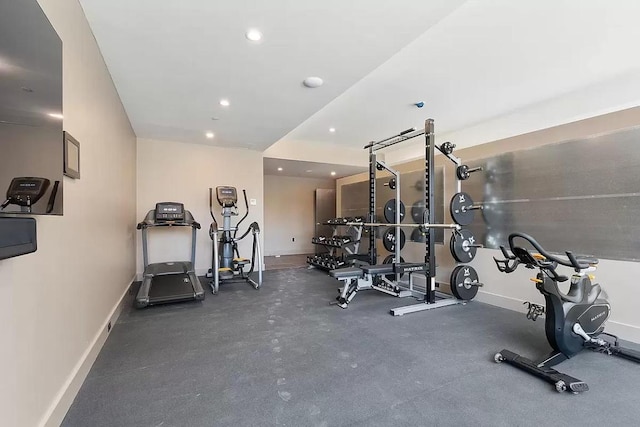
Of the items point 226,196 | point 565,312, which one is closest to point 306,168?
point 226,196

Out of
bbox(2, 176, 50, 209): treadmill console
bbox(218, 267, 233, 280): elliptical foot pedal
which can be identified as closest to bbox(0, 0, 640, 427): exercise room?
bbox(2, 176, 50, 209): treadmill console

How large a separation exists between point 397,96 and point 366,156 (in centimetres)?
336

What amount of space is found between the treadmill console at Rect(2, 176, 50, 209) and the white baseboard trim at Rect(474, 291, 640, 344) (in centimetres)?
455

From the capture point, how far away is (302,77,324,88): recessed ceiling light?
3.02m

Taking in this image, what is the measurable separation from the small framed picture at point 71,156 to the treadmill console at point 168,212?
9.35 ft

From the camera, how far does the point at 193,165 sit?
227 inches

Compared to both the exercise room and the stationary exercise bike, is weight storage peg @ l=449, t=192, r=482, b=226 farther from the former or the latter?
the stationary exercise bike

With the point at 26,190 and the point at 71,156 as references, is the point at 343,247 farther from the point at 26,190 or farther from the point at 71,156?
the point at 26,190


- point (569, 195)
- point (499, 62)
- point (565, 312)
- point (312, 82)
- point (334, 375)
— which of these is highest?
point (499, 62)

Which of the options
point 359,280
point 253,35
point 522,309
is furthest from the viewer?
point 359,280

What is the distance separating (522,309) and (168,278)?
4.84 metres

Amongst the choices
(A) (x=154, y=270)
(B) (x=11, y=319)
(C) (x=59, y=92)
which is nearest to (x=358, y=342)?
(B) (x=11, y=319)

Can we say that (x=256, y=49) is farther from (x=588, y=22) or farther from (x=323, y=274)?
(x=323, y=274)

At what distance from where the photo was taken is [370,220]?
5.08 meters
